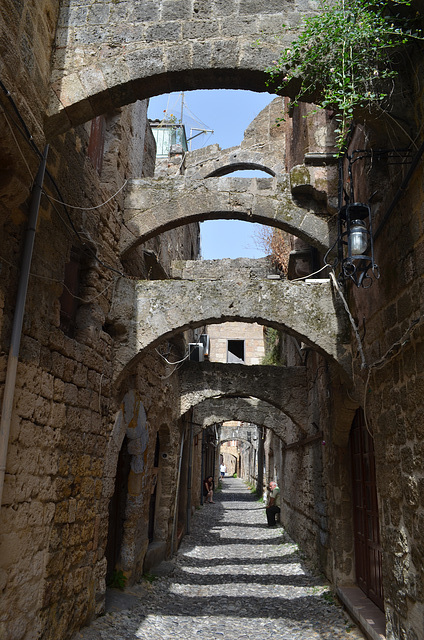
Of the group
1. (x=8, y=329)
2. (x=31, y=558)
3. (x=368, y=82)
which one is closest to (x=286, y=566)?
(x=31, y=558)

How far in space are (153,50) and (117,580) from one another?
536cm

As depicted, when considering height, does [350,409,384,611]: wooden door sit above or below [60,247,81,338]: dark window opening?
below

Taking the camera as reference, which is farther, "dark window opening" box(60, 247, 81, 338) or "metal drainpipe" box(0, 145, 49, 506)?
"dark window opening" box(60, 247, 81, 338)

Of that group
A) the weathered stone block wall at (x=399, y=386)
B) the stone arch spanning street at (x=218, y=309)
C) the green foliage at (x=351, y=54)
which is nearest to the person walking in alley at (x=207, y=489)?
the stone arch spanning street at (x=218, y=309)

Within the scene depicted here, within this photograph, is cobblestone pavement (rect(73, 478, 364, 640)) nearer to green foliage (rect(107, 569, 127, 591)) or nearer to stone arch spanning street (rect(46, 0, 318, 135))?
green foliage (rect(107, 569, 127, 591))

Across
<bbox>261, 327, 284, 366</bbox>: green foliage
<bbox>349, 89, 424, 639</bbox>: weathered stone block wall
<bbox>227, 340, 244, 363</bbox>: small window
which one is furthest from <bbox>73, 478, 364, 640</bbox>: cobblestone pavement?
<bbox>227, 340, 244, 363</bbox>: small window

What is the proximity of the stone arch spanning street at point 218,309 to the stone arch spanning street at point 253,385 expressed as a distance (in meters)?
3.55

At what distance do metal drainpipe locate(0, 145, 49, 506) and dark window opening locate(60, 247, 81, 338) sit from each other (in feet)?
2.92

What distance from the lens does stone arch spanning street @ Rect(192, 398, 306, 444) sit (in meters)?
11.4

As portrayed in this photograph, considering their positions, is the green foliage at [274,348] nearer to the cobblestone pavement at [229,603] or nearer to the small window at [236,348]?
the cobblestone pavement at [229,603]

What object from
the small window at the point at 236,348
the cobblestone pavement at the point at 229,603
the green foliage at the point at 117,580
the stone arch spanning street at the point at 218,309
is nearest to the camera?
the cobblestone pavement at the point at 229,603

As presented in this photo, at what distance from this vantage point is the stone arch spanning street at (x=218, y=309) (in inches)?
197

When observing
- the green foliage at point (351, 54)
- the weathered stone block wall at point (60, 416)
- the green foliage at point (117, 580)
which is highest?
the green foliage at point (351, 54)

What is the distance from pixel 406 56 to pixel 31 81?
249cm
